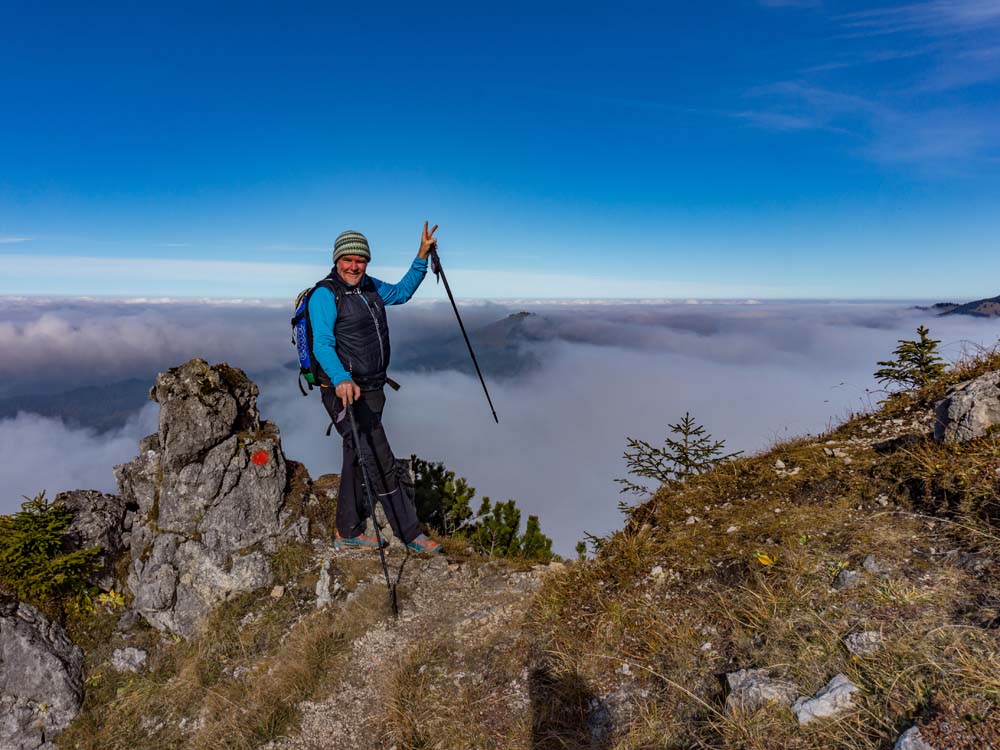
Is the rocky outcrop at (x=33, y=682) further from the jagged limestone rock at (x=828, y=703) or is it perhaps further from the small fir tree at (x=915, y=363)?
the small fir tree at (x=915, y=363)

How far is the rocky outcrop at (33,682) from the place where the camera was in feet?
20.9

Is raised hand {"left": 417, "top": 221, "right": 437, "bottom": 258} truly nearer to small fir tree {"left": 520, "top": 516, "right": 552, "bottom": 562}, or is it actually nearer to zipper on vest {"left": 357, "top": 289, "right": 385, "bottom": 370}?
zipper on vest {"left": 357, "top": 289, "right": 385, "bottom": 370}

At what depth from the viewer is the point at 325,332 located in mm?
6379

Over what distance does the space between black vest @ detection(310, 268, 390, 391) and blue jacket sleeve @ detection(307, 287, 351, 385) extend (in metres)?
0.12

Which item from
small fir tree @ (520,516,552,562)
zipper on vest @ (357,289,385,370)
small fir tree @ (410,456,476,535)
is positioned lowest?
small fir tree @ (520,516,552,562)

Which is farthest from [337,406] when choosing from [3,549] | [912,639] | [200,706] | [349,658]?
[912,639]

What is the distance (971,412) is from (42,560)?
12370 mm

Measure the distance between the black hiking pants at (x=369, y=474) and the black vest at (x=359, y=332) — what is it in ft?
1.10

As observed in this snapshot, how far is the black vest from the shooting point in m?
6.59

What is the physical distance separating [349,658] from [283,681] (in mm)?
723

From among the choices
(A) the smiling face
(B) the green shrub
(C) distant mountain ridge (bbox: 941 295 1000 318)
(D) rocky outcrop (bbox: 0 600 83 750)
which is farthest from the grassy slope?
(C) distant mountain ridge (bbox: 941 295 1000 318)

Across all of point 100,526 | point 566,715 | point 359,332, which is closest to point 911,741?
point 566,715

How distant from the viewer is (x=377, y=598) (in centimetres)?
661

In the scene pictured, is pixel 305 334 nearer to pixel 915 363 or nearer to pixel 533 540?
pixel 533 540
